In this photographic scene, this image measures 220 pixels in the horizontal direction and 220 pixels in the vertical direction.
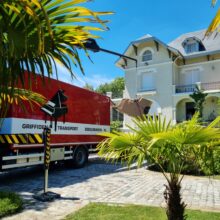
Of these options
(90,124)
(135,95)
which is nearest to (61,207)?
(90,124)

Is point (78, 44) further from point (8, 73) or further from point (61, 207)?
point (61, 207)

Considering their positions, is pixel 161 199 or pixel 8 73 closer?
pixel 8 73

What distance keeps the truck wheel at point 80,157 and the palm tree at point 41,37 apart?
10.9m

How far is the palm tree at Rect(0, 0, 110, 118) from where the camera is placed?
3.28 metres

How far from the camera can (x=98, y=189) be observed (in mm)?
9633

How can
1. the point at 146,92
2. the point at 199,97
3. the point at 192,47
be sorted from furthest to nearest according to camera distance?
1. the point at 146,92
2. the point at 192,47
3. the point at 199,97

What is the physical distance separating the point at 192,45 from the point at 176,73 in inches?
123

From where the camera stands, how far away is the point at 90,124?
15.6m

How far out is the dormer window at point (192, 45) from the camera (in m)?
31.1

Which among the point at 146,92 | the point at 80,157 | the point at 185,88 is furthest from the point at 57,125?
the point at 185,88

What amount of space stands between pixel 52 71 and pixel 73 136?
1022 centimetres

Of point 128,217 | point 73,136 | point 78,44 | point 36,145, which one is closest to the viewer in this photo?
point 78,44

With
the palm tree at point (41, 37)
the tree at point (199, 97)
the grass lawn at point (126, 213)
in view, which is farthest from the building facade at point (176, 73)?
the palm tree at point (41, 37)

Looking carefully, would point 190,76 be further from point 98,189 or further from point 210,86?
point 98,189
